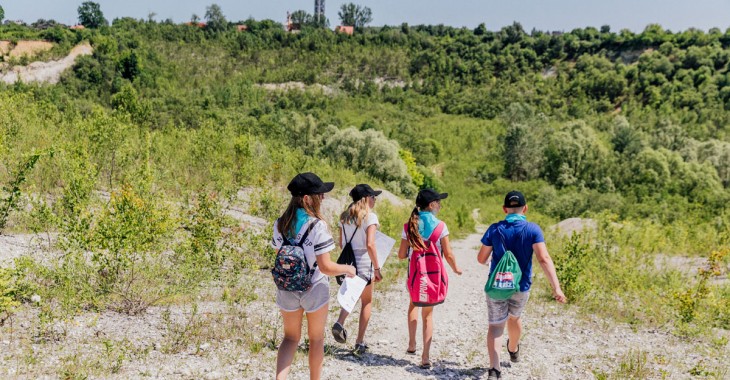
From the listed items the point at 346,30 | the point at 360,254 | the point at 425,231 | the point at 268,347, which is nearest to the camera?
the point at 425,231

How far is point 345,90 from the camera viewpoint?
76.9 meters

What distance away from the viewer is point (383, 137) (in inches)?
1487

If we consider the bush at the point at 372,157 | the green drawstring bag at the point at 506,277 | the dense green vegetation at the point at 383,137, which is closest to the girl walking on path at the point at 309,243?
the green drawstring bag at the point at 506,277

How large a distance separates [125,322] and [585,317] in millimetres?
6827

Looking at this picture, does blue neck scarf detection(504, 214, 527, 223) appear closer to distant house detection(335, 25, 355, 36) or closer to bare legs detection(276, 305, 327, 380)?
bare legs detection(276, 305, 327, 380)

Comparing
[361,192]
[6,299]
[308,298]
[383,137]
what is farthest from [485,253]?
[383,137]

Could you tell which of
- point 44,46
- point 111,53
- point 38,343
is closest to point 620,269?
point 38,343

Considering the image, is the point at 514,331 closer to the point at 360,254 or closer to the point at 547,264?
the point at 547,264

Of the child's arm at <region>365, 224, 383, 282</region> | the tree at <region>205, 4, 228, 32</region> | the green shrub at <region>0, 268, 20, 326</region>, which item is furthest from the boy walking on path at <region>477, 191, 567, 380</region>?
the tree at <region>205, 4, 228, 32</region>

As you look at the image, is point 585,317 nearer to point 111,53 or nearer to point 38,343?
point 38,343

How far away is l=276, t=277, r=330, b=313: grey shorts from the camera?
13.2ft

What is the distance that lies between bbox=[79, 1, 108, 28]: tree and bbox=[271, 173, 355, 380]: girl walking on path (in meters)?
99.0

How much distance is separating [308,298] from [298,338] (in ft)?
1.52

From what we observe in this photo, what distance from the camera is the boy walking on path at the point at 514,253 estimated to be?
16.9 feet
